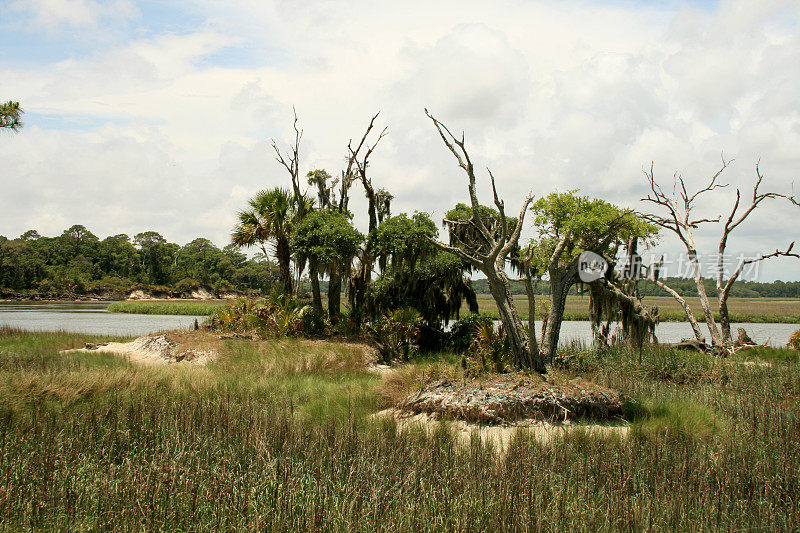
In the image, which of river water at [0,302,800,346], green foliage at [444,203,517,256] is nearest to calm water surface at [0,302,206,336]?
river water at [0,302,800,346]

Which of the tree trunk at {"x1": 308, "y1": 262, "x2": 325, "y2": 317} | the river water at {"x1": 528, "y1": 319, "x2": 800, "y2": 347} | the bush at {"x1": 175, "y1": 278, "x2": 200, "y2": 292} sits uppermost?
the bush at {"x1": 175, "y1": 278, "x2": 200, "y2": 292}

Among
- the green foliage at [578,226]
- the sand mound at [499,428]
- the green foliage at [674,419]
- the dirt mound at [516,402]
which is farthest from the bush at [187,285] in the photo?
the green foliage at [674,419]

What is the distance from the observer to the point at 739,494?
5.98 meters

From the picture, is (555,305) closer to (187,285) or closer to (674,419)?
(674,419)

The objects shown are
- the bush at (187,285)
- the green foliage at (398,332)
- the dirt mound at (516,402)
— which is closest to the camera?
the dirt mound at (516,402)

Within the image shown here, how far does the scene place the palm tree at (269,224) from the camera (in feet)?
67.9

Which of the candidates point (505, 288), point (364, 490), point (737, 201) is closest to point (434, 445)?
point (364, 490)

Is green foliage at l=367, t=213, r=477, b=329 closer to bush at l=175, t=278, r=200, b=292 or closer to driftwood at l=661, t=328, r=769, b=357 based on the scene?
driftwood at l=661, t=328, r=769, b=357

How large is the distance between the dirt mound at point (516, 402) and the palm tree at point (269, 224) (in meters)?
12.0

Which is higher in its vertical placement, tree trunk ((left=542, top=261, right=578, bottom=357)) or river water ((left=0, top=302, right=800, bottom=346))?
tree trunk ((left=542, top=261, right=578, bottom=357))

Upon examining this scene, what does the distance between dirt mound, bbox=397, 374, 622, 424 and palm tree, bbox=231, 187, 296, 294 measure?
11976mm

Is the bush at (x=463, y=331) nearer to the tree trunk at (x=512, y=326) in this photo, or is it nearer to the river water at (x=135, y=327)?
the river water at (x=135, y=327)

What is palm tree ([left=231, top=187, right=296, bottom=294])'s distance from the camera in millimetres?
20688

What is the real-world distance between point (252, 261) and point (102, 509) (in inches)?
4080
